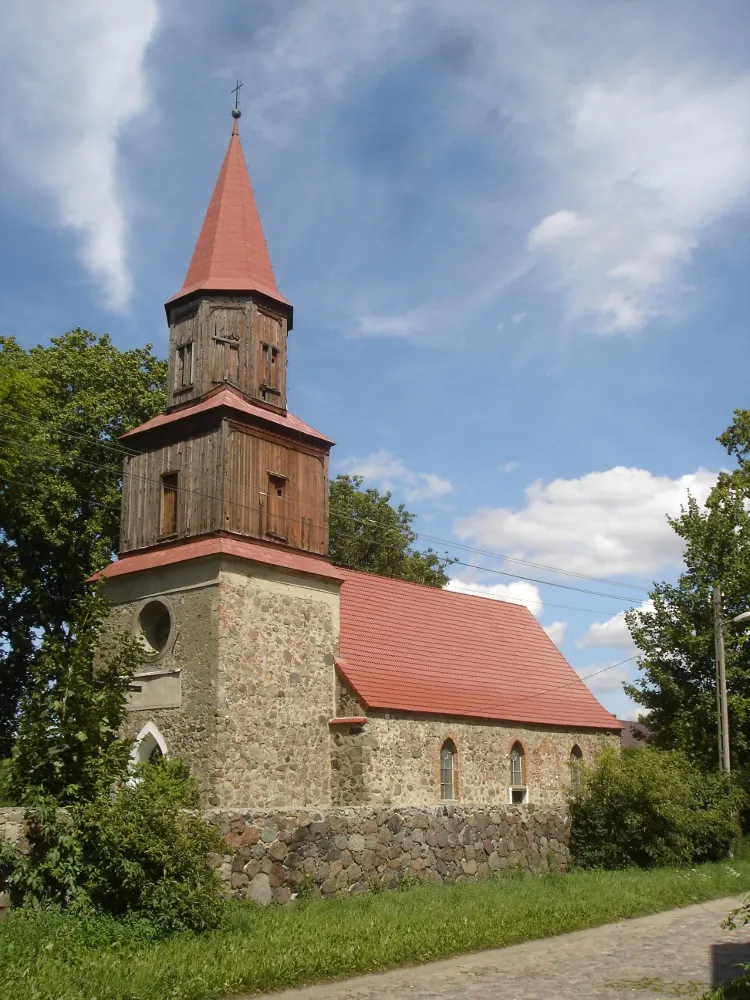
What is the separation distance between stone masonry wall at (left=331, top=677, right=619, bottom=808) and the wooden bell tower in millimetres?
4521

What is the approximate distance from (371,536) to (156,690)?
21.5 m

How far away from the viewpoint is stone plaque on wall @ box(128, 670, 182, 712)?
2033cm

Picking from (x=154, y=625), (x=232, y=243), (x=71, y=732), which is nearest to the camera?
(x=71, y=732)

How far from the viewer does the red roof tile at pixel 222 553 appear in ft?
67.6

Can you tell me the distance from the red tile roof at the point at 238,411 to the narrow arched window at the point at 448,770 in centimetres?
806

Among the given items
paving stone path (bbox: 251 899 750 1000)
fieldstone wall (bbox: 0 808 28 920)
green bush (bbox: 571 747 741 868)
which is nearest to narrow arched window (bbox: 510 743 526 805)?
green bush (bbox: 571 747 741 868)

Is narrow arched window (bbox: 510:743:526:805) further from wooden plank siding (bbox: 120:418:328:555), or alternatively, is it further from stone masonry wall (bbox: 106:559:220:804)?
stone masonry wall (bbox: 106:559:220:804)

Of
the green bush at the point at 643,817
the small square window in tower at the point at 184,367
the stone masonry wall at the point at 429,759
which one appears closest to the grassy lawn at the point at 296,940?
the green bush at the point at 643,817

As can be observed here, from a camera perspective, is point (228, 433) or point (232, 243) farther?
point (232, 243)

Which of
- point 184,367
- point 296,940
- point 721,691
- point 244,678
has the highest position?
point 184,367

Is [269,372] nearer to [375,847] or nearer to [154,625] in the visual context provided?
[154,625]

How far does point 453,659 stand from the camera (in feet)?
86.6

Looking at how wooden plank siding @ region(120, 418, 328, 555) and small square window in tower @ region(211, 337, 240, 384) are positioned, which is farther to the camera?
small square window in tower @ region(211, 337, 240, 384)

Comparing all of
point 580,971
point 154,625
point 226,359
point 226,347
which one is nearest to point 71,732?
point 580,971
